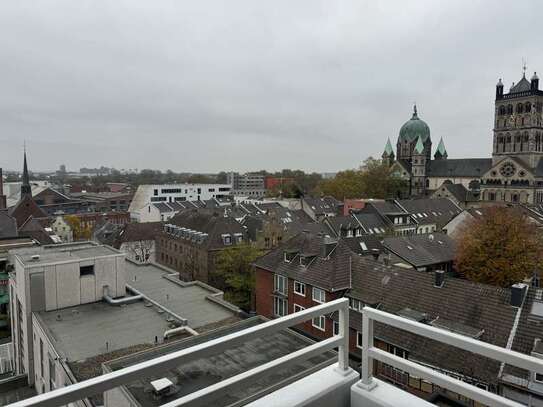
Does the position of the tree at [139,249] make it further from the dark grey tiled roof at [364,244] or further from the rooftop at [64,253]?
the dark grey tiled roof at [364,244]

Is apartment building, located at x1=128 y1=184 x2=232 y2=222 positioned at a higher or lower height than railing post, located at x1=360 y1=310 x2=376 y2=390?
lower

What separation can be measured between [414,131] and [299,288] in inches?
3452

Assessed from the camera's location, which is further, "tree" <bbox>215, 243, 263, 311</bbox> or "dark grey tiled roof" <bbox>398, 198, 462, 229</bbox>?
"dark grey tiled roof" <bbox>398, 198, 462, 229</bbox>

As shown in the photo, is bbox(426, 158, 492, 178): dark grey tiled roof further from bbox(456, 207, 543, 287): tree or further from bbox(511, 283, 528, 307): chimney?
bbox(511, 283, 528, 307): chimney

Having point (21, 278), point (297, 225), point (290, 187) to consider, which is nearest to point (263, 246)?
point (297, 225)

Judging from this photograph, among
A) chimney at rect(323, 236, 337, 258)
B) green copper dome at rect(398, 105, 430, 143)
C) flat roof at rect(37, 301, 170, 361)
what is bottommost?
flat roof at rect(37, 301, 170, 361)

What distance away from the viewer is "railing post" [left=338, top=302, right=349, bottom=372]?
120 inches

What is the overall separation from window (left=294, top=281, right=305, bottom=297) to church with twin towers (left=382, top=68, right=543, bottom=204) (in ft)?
198

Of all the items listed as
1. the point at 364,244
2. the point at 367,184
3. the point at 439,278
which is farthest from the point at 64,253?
the point at 367,184

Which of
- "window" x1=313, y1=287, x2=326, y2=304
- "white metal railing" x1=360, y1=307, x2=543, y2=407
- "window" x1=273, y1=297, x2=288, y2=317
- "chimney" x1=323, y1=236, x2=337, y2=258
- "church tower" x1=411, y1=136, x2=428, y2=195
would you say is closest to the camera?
"white metal railing" x1=360, y1=307, x2=543, y2=407

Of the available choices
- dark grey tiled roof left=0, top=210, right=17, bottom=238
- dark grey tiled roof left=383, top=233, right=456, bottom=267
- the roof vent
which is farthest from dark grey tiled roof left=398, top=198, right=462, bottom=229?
the roof vent

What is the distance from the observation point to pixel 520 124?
2904 inches

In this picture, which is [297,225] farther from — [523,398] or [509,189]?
[509,189]

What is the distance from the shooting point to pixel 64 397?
180 cm
